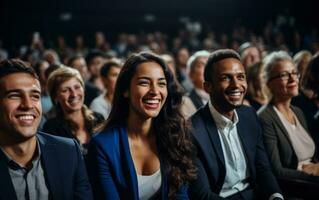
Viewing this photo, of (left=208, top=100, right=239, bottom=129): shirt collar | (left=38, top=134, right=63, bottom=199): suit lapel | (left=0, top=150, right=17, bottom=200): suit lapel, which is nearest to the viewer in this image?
(left=0, top=150, right=17, bottom=200): suit lapel

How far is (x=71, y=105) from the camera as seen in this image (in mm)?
2496

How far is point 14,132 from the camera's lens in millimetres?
1442

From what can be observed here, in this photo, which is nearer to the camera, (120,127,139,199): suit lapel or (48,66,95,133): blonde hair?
(120,127,139,199): suit lapel

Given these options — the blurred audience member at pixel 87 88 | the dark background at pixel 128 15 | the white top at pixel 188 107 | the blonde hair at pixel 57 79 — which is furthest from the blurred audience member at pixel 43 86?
the dark background at pixel 128 15

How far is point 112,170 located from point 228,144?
0.70 metres

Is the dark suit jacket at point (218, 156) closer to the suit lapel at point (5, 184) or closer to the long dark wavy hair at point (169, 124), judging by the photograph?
the long dark wavy hair at point (169, 124)

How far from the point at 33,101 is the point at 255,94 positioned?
93.0 inches

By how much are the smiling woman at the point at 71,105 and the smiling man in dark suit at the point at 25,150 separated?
2.88 ft

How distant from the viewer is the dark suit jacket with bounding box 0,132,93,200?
141 centimetres

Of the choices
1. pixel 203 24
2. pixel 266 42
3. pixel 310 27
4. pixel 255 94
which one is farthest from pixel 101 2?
pixel 255 94

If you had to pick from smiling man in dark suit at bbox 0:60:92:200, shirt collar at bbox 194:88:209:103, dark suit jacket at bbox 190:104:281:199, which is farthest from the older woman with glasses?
smiling man in dark suit at bbox 0:60:92:200

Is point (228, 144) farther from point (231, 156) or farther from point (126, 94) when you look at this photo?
point (126, 94)

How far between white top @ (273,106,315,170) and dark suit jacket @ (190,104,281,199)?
24 cm

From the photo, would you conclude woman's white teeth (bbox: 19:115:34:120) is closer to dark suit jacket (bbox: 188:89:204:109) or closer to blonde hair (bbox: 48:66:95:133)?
blonde hair (bbox: 48:66:95:133)
